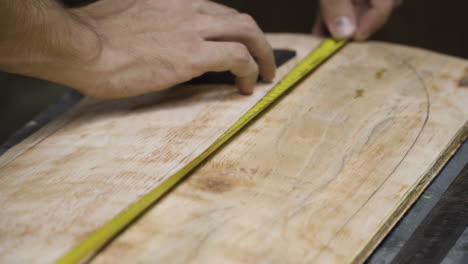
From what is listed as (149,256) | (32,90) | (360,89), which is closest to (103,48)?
(149,256)

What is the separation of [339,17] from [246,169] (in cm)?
104

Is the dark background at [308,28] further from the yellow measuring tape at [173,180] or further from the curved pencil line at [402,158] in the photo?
the yellow measuring tape at [173,180]

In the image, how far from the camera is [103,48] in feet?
4.57

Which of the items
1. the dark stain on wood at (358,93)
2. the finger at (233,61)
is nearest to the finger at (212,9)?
the finger at (233,61)

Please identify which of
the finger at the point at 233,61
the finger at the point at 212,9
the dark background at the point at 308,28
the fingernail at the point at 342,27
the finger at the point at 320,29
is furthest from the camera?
the dark background at the point at 308,28

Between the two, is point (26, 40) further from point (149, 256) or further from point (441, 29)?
point (441, 29)

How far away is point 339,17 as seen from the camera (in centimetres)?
196

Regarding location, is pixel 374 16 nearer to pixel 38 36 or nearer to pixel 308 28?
pixel 38 36

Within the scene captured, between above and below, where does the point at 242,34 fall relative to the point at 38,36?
below

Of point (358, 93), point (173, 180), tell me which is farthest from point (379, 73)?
point (173, 180)

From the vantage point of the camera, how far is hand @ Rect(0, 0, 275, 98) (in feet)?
4.41

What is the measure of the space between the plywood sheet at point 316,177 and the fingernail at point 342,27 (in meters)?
0.33

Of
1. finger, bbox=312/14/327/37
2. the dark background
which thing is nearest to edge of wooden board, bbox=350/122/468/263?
finger, bbox=312/14/327/37

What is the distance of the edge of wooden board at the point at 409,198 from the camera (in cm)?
96
